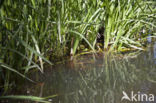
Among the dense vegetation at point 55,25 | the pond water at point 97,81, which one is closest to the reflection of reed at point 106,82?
the pond water at point 97,81

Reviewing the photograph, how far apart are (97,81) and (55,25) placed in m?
0.51

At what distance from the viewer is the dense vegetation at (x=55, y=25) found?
1.03 m

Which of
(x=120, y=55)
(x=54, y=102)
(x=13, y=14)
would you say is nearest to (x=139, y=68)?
(x=120, y=55)

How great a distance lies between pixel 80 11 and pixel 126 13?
44cm

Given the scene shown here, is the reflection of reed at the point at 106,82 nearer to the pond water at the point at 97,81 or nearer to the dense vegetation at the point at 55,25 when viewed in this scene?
the pond water at the point at 97,81

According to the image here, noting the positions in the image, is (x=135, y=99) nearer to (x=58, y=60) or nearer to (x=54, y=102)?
(x=54, y=102)

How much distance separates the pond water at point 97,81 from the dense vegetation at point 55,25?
0.32 ft

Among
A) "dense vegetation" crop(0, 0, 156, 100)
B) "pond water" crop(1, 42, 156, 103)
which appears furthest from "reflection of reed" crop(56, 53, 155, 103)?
"dense vegetation" crop(0, 0, 156, 100)

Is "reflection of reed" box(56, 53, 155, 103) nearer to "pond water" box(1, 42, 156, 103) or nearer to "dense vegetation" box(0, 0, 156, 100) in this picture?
"pond water" box(1, 42, 156, 103)

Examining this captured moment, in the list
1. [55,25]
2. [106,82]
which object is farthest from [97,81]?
[55,25]

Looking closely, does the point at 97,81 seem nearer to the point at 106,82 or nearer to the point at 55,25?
the point at 106,82

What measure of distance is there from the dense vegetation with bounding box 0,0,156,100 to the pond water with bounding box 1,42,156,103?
10 centimetres

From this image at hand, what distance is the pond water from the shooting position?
2.68 feet

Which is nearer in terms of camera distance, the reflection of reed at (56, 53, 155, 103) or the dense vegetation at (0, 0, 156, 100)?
the reflection of reed at (56, 53, 155, 103)
